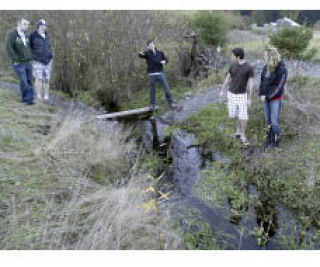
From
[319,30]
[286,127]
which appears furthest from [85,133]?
[319,30]

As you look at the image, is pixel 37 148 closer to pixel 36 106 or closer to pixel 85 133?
pixel 85 133

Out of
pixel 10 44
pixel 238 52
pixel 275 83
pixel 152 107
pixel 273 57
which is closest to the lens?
pixel 273 57

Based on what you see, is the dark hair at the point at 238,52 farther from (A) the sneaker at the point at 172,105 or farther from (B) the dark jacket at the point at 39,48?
(B) the dark jacket at the point at 39,48

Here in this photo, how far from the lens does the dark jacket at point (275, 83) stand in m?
4.38

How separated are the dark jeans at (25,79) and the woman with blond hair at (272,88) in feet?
13.3

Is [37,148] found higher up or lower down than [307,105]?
lower down

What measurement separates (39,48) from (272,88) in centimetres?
407

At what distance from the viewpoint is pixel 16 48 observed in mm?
5281

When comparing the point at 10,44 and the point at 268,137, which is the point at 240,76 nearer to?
the point at 268,137

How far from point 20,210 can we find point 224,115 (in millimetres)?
4480

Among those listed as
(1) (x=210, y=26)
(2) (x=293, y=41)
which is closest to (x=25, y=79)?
(1) (x=210, y=26)

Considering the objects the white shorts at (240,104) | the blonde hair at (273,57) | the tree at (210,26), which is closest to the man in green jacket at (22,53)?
the white shorts at (240,104)

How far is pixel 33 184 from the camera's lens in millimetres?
3625

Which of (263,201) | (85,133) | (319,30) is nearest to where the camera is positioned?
(263,201)
